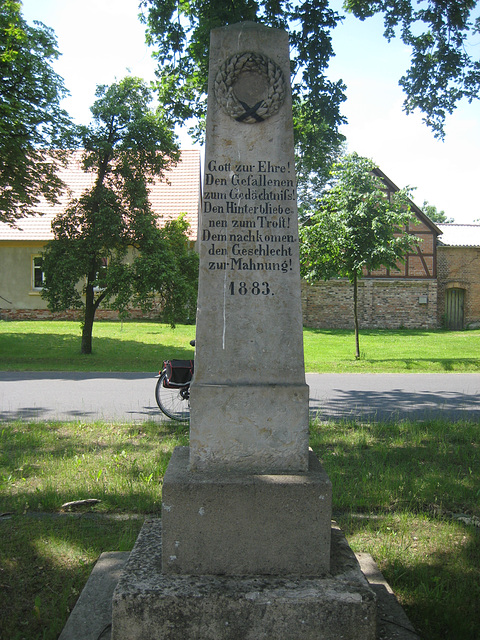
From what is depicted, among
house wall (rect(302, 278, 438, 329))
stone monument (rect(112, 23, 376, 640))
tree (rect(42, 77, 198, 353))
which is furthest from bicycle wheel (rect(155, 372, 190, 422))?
house wall (rect(302, 278, 438, 329))

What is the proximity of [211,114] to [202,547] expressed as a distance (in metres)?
2.17

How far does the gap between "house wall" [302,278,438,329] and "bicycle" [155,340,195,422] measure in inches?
820

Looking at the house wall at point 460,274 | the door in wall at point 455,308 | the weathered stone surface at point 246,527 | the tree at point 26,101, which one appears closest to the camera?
the weathered stone surface at point 246,527

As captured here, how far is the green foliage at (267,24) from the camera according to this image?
30.8 ft

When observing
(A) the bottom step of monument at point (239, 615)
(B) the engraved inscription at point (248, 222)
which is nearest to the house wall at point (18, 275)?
(B) the engraved inscription at point (248, 222)

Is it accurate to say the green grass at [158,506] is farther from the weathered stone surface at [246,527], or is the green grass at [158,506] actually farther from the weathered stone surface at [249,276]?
the weathered stone surface at [249,276]

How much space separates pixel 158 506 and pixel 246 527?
71.6 inches

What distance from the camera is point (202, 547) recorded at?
2.68m

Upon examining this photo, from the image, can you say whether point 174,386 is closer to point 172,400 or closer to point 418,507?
point 172,400

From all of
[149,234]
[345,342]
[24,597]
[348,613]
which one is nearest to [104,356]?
[149,234]

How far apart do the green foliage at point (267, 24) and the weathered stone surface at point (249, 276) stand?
6.75 meters

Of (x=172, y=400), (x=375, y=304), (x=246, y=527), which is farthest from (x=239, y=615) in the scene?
(x=375, y=304)

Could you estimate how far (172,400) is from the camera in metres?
7.79

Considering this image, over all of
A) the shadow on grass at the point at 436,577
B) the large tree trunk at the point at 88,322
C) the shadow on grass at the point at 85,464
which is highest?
the large tree trunk at the point at 88,322
